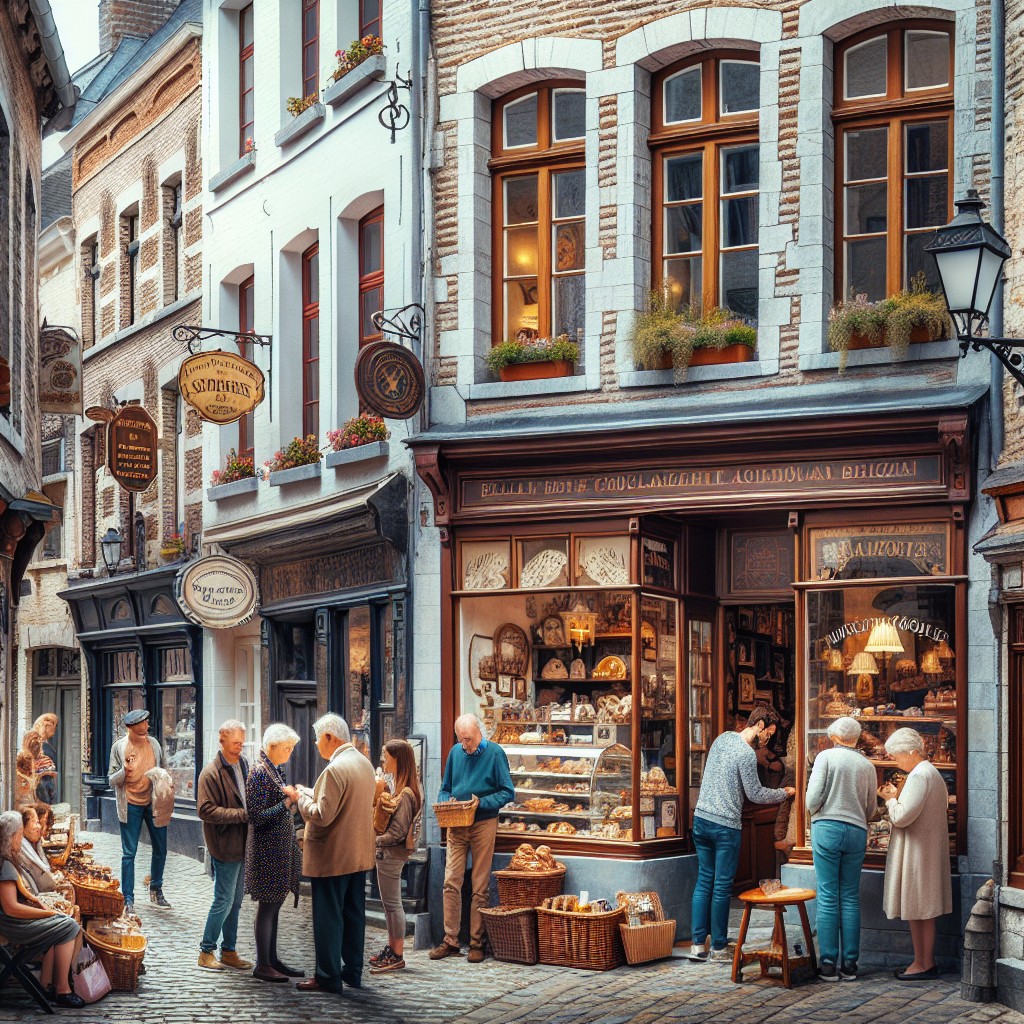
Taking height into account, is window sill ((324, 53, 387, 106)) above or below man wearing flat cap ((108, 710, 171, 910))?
above

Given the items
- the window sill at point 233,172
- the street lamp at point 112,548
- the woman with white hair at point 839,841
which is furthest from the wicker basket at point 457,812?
the street lamp at point 112,548

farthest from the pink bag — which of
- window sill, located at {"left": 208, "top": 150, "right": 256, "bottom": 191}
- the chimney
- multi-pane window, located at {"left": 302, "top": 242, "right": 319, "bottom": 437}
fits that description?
the chimney

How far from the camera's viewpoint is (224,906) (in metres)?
11.8

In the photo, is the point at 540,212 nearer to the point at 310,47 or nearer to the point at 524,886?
the point at 310,47

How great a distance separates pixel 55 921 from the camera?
413 inches

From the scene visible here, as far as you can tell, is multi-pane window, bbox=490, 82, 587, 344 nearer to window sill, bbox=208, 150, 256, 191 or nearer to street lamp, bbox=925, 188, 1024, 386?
street lamp, bbox=925, 188, 1024, 386

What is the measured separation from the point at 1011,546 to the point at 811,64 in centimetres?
394

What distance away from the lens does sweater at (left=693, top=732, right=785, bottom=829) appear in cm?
1210

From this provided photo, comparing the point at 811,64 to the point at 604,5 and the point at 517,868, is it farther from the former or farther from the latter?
the point at 517,868

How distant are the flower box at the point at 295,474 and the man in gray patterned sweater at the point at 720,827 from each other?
5598mm

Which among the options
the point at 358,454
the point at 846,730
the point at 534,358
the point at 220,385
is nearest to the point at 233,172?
the point at 220,385

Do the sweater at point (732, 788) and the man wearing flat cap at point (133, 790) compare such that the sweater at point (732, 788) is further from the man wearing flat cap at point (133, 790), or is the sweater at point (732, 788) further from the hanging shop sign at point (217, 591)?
the hanging shop sign at point (217, 591)

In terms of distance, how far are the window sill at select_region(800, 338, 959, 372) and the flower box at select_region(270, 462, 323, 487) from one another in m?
5.44

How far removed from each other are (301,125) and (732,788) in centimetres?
809
